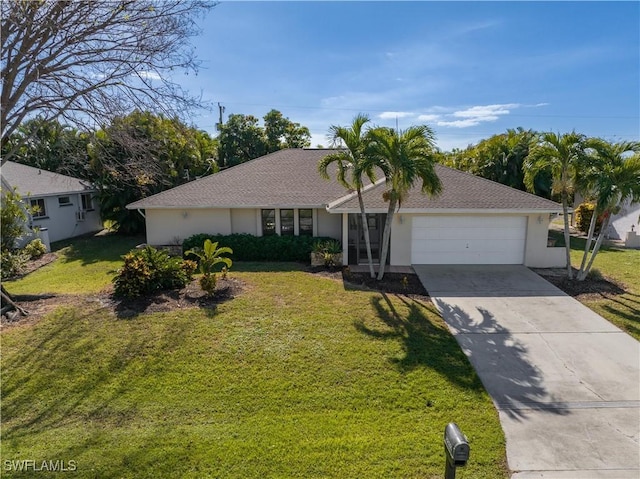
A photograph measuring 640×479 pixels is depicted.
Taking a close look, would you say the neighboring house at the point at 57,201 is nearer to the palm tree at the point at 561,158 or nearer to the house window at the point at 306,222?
the house window at the point at 306,222

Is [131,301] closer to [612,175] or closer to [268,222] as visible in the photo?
[268,222]

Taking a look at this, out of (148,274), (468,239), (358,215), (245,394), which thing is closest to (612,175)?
(468,239)

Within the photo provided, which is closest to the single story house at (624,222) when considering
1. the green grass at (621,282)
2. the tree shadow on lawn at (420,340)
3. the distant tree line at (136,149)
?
the green grass at (621,282)

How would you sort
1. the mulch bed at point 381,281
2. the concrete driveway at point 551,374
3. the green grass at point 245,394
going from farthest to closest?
the mulch bed at point 381,281
the concrete driveway at point 551,374
the green grass at point 245,394

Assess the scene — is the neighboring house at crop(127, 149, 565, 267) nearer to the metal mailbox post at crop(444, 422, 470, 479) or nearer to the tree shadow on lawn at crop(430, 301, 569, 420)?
the tree shadow on lawn at crop(430, 301, 569, 420)

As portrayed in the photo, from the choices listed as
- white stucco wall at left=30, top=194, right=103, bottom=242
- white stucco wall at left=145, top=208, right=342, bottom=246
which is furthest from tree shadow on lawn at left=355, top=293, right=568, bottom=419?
white stucco wall at left=30, top=194, right=103, bottom=242
